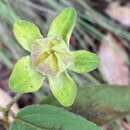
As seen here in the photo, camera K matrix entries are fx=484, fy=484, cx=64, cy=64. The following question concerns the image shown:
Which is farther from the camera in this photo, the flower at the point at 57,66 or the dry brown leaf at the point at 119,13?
the dry brown leaf at the point at 119,13

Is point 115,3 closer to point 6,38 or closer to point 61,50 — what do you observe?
point 6,38

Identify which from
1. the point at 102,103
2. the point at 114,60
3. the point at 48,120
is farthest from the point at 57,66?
the point at 114,60

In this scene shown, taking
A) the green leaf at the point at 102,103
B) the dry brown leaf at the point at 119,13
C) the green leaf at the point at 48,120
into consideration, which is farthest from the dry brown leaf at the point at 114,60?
the green leaf at the point at 48,120

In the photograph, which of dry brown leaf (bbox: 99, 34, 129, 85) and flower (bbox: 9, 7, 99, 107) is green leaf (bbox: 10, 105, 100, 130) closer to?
flower (bbox: 9, 7, 99, 107)

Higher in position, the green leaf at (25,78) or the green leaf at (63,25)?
the green leaf at (63,25)

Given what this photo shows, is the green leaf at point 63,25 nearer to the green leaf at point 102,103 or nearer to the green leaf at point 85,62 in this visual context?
the green leaf at point 85,62

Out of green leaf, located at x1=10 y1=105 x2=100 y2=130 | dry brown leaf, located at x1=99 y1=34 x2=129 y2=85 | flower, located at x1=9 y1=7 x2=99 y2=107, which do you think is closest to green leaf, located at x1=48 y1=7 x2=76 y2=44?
flower, located at x1=9 y1=7 x2=99 y2=107

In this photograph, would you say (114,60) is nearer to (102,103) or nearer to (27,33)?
(102,103)
